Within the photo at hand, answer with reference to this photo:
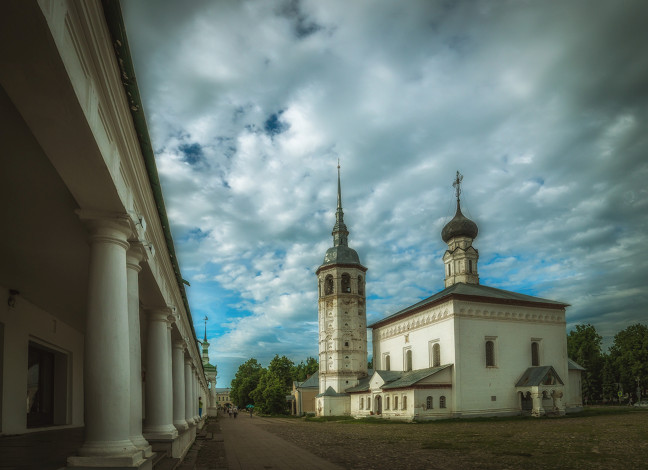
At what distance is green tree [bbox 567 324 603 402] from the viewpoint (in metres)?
79.4

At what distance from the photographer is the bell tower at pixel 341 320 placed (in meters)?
57.6

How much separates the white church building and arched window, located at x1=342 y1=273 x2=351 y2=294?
110 millimetres

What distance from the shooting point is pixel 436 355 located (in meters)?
47.3

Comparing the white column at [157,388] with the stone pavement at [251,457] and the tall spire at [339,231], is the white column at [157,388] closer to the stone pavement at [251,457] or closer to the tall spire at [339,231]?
the stone pavement at [251,457]

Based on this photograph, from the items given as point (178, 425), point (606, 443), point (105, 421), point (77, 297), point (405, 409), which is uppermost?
point (77, 297)

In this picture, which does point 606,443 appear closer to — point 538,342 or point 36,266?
point 36,266

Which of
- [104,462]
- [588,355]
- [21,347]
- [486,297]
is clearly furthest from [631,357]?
[104,462]

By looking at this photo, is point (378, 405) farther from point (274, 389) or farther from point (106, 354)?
point (106, 354)

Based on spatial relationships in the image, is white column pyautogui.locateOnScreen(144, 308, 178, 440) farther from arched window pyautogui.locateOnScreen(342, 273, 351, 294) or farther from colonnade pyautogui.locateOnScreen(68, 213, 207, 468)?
arched window pyautogui.locateOnScreen(342, 273, 351, 294)

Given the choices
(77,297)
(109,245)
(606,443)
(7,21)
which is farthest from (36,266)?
(606,443)

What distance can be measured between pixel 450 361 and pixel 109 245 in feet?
135

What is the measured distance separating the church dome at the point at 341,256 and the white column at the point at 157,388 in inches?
1857

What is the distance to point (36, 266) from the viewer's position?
1017cm

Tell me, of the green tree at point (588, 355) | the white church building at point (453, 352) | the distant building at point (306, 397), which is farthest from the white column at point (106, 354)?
the green tree at point (588, 355)
